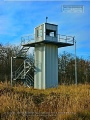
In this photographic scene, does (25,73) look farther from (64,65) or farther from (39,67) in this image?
(64,65)

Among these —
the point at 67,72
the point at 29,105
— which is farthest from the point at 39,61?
the point at 29,105

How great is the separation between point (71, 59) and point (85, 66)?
2.97 m

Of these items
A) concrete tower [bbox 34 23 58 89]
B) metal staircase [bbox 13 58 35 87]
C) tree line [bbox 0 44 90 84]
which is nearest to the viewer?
concrete tower [bbox 34 23 58 89]

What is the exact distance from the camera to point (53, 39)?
107 feet

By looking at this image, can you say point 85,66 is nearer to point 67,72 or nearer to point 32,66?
point 67,72

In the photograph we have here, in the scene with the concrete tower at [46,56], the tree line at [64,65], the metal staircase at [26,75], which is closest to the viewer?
the concrete tower at [46,56]

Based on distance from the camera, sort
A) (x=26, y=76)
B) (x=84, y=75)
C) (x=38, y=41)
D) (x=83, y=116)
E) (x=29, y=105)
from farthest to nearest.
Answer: (x=84, y=75), (x=26, y=76), (x=38, y=41), (x=29, y=105), (x=83, y=116)

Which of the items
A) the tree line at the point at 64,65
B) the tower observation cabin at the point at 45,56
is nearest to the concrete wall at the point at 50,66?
the tower observation cabin at the point at 45,56

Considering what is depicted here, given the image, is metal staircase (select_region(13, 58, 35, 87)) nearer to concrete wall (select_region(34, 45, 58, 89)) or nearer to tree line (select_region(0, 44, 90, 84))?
concrete wall (select_region(34, 45, 58, 89))

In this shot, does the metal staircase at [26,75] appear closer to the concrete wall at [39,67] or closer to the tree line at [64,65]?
the concrete wall at [39,67]

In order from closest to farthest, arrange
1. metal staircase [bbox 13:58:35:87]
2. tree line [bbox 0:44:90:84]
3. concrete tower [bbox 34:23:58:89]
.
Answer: concrete tower [bbox 34:23:58:89]
metal staircase [bbox 13:58:35:87]
tree line [bbox 0:44:90:84]

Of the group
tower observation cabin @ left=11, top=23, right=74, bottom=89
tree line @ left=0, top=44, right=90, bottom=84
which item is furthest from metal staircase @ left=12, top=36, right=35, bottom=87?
tree line @ left=0, top=44, right=90, bottom=84

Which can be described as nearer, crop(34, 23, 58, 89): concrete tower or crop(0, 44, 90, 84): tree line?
crop(34, 23, 58, 89): concrete tower

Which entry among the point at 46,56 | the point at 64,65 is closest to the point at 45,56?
the point at 46,56
